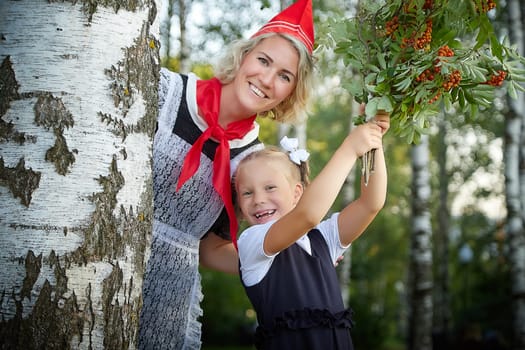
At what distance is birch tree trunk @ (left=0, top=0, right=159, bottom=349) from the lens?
5.28ft

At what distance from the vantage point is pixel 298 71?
297cm

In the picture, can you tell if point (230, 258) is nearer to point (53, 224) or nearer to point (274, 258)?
point (274, 258)

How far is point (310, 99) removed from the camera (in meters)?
3.25

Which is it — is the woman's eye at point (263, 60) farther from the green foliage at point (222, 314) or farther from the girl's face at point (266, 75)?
the green foliage at point (222, 314)

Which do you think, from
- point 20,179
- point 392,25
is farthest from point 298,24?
point 20,179

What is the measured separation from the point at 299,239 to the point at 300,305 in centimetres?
30

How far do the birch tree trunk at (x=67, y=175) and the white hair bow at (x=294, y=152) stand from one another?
1.20 m

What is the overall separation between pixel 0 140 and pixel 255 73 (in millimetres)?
1478

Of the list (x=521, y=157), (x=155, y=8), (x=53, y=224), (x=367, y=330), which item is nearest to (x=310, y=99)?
(x=155, y=8)

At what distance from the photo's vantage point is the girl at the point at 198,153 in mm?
2814

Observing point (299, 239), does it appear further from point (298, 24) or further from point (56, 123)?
point (56, 123)

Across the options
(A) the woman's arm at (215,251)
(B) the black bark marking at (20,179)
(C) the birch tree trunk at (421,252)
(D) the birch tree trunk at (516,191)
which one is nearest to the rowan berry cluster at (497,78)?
(A) the woman's arm at (215,251)

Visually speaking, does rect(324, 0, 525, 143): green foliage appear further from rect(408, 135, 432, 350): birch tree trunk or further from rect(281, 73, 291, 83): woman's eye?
rect(408, 135, 432, 350): birch tree trunk

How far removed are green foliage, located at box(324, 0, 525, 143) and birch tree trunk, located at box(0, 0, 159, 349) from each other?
0.94 m
